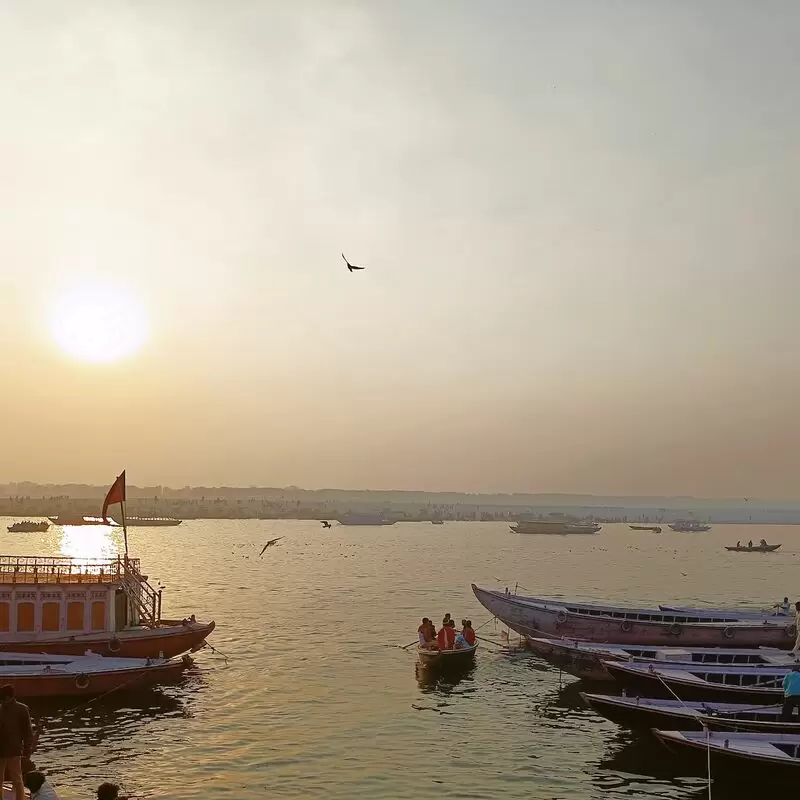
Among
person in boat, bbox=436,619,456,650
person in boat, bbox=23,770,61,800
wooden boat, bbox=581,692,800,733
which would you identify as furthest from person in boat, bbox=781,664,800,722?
person in boat, bbox=23,770,61,800

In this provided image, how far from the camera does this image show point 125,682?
34.6 meters

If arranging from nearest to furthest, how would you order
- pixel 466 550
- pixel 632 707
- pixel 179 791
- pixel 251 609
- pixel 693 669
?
pixel 179 791 < pixel 632 707 < pixel 693 669 < pixel 251 609 < pixel 466 550

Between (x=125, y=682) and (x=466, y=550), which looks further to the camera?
(x=466, y=550)

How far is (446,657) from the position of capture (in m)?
39.5

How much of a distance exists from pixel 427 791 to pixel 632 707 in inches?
284

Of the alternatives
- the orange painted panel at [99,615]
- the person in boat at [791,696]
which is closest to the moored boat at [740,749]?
the person in boat at [791,696]

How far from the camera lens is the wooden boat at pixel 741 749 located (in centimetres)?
2341

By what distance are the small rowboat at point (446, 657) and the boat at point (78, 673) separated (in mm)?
11129

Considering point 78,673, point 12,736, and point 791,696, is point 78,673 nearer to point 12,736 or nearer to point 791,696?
point 12,736

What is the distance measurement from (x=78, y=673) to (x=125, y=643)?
3663mm

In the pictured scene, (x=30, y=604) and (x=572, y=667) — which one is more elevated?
(x=30, y=604)

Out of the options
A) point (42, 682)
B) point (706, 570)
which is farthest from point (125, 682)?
point (706, 570)

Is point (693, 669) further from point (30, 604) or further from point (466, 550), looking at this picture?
point (466, 550)

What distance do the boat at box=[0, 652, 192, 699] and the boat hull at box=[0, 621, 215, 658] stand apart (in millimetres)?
593
